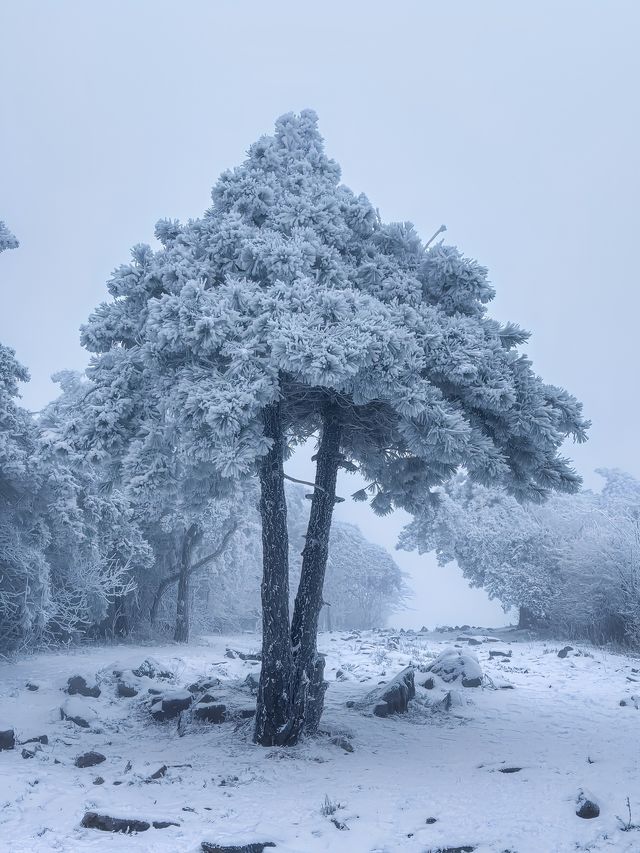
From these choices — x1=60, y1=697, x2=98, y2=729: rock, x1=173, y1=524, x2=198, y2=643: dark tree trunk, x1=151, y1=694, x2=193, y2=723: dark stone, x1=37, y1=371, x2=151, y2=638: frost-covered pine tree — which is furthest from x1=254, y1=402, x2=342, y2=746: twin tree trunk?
x1=173, y1=524, x2=198, y2=643: dark tree trunk

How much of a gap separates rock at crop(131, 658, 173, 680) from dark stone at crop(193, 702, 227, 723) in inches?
200

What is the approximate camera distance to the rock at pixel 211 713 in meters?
11.5

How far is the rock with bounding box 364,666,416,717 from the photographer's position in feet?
40.6

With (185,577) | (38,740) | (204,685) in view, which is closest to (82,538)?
(204,685)

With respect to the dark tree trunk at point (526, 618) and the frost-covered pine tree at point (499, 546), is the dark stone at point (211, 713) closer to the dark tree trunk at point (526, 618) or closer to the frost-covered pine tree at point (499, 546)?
the frost-covered pine tree at point (499, 546)

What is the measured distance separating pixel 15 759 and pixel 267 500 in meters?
5.57

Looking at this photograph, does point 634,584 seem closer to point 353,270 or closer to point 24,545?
point 353,270

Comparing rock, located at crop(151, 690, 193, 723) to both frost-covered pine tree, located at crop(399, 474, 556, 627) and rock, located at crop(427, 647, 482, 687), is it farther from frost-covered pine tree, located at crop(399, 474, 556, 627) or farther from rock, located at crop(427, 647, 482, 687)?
frost-covered pine tree, located at crop(399, 474, 556, 627)

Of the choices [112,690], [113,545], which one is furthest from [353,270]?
[113,545]

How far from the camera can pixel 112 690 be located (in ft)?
48.2

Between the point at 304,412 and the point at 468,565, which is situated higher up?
the point at 304,412

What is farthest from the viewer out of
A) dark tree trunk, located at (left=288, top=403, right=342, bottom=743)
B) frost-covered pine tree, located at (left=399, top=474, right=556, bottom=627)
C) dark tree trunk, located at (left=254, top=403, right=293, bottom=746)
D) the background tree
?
frost-covered pine tree, located at (left=399, top=474, right=556, bottom=627)

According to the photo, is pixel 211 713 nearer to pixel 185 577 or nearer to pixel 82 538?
pixel 82 538

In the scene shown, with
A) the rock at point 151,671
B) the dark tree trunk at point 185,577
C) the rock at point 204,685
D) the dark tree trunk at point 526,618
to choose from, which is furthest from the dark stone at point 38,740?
the dark tree trunk at point 526,618
